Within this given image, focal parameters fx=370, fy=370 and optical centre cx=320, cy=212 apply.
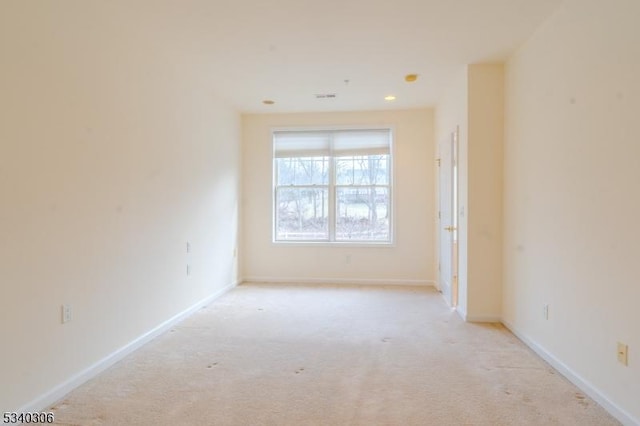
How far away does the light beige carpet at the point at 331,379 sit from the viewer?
2.03 meters

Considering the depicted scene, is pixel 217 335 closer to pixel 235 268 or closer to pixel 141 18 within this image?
pixel 235 268

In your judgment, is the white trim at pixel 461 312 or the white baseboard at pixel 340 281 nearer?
the white trim at pixel 461 312

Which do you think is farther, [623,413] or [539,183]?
[539,183]

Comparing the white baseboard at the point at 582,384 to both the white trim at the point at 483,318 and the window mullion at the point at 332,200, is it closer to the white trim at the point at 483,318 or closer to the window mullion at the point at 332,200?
the white trim at the point at 483,318

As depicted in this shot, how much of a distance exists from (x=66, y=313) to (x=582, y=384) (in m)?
3.22

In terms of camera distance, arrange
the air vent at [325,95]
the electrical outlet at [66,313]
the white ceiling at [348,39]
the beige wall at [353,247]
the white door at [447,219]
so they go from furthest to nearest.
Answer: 1. the beige wall at [353,247]
2. the air vent at [325,95]
3. the white door at [447,219]
4. the white ceiling at [348,39]
5. the electrical outlet at [66,313]

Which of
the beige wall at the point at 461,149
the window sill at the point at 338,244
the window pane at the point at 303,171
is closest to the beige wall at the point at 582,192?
the beige wall at the point at 461,149

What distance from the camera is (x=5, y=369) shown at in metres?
1.87

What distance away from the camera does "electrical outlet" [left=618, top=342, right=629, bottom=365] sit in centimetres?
194

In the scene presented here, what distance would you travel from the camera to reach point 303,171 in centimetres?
571

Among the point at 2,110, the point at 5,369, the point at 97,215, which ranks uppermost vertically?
the point at 2,110

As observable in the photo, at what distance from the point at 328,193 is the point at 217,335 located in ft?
9.59

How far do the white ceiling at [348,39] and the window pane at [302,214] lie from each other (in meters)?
1.68

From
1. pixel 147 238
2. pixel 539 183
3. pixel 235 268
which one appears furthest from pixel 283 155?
pixel 539 183
